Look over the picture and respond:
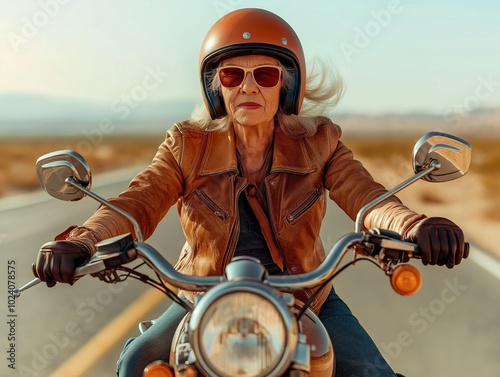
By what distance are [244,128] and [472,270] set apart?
5.02m

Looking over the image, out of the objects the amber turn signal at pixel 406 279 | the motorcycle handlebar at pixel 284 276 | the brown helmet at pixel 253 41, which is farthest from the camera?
the brown helmet at pixel 253 41

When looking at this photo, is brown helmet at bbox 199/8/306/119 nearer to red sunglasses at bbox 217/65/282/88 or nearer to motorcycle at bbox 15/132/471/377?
red sunglasses at bbox 217/65/282/88

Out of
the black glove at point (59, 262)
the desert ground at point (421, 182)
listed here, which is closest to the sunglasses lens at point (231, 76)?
the black glove at point (59, 262)

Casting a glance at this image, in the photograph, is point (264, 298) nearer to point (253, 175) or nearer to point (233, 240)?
point (233, 240)

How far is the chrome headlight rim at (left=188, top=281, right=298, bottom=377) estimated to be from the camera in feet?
7.25

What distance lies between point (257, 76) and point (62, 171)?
1.08m

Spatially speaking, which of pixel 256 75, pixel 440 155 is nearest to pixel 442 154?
pixel 440 155

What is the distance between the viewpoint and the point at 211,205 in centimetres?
→ 374

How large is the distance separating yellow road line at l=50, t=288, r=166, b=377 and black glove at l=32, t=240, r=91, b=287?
3054 millimetres

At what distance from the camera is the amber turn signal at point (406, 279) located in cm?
260

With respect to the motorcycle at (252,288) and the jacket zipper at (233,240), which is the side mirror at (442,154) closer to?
the motorcycle at (252,288)

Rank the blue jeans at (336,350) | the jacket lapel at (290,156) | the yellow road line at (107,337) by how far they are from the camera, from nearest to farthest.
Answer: the blue jeans at (336,350) < the jacket lapel at (290,156) < the yellow road line at (107,337)

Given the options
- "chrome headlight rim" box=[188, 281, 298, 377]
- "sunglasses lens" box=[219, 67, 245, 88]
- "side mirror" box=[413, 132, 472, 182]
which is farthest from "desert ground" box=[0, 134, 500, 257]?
"chrome headlight rim" box=[188, 281, 298, 377]

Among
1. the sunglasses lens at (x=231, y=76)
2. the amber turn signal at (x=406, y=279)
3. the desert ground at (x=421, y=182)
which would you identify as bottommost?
the amber turn signal at (x=406, y=279)
